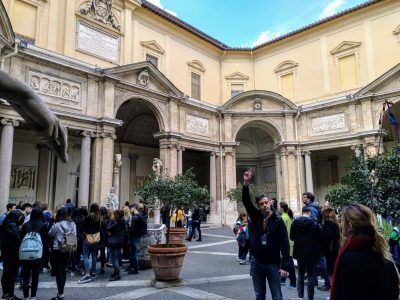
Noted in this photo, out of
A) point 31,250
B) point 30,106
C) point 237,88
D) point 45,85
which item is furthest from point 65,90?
point 237,88

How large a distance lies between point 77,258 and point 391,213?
7.20m

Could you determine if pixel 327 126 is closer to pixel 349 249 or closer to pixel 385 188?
pixel 385 188

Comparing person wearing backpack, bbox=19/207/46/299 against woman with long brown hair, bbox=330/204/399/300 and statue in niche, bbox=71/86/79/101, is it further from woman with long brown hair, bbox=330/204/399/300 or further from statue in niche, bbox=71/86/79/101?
statue in niche, bbox=71/86/79/101

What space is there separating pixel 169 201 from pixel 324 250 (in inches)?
144

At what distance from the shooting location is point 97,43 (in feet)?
61.0

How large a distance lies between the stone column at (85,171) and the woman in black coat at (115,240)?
7.63 metres

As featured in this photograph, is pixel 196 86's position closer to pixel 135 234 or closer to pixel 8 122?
pixel 8 122

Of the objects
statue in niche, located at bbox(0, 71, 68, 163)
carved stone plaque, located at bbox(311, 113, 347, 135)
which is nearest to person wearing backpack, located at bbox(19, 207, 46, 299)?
statue in niche, located at bbox(0, 71, 68, 163)

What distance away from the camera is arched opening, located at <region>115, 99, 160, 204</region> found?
2186cm

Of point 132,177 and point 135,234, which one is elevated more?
point 132,177

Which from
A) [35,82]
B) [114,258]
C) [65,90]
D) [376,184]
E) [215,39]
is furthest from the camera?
[215,39]

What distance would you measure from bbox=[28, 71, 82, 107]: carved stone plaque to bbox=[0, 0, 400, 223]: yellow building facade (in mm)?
50

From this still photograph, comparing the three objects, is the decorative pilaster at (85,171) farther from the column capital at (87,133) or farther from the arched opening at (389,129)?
the arched opening at (389,129)

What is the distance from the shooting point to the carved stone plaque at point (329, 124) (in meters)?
21.3
